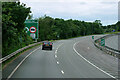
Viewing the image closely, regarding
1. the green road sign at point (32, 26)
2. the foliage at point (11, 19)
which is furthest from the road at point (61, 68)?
the green road sign at point (32, 26)

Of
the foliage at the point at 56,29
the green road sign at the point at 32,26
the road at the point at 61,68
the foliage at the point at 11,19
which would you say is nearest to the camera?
the road at the point at 61,68

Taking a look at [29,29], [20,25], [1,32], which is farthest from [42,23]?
[1,32]

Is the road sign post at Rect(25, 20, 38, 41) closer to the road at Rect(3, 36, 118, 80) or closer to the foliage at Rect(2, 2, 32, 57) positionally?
the road at Rect(3, 36, 118, 80)

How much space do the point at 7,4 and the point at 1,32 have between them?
4125 millimetres

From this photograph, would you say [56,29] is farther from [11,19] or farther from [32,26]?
[11,19]

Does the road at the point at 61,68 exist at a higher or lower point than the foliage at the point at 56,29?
lower

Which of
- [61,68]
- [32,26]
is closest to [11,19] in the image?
[61,68]

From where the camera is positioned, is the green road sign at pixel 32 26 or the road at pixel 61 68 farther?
the green road sign at pixel 32 26

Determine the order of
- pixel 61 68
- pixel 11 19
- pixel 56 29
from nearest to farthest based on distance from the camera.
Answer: pixel 61 68 < pixel 11 19 < pixel 56 29

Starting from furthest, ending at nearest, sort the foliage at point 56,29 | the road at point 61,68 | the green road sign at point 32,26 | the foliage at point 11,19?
the foliage at point 56,29
the green road sign at point 32,26
the foliage at point 11,19
the road at point 61,68

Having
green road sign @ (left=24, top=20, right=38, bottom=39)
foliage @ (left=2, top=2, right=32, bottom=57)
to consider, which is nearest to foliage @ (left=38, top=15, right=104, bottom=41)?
green road sign @ (left=24, top=20, right=38, bottom=39)

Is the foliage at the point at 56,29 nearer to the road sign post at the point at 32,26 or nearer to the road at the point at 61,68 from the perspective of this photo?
the road sign post at the point at 32,26

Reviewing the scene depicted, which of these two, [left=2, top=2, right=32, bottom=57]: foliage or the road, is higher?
[left=2, top=2, right=32, bottom=57]: foliage

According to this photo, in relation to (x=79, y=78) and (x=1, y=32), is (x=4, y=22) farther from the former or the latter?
(x=79, y=78)
